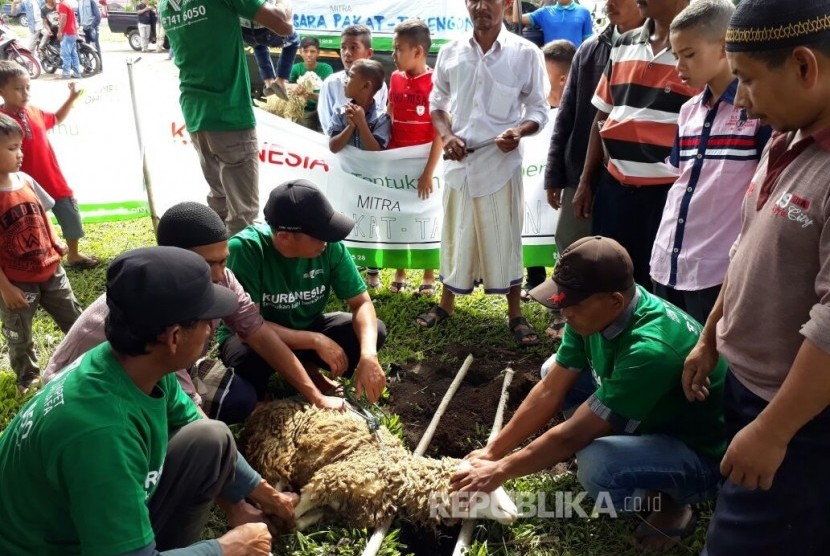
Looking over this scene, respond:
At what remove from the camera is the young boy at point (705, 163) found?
9.50ft

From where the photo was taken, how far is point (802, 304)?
183cm

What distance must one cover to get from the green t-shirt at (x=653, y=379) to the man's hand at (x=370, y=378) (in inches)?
42.5

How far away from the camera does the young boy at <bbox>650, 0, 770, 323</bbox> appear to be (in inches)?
114

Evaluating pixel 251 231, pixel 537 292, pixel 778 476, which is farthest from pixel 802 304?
pixel 251 231

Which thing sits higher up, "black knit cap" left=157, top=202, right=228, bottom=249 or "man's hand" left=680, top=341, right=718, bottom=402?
"black knit cap" left=157, top=202, right=228, bottom=249

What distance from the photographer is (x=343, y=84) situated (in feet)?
18.7

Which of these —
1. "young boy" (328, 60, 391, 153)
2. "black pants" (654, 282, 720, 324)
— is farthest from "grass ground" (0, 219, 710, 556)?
"young boy" (328, 60, 391, 153)

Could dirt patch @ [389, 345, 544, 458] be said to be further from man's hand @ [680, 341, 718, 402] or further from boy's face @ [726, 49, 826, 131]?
boy's face @ [726, 49, 826, 131]

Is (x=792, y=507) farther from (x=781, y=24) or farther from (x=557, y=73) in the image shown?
(x=557, y=73)

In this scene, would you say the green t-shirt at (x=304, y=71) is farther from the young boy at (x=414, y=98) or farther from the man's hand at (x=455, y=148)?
the man's hand at (x=455, y=148)

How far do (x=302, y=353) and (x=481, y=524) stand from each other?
1383 mm

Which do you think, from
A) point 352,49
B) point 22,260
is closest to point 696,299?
point 22,260

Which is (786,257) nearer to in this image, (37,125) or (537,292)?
(537,292)

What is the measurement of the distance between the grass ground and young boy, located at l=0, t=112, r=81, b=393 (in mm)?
313
